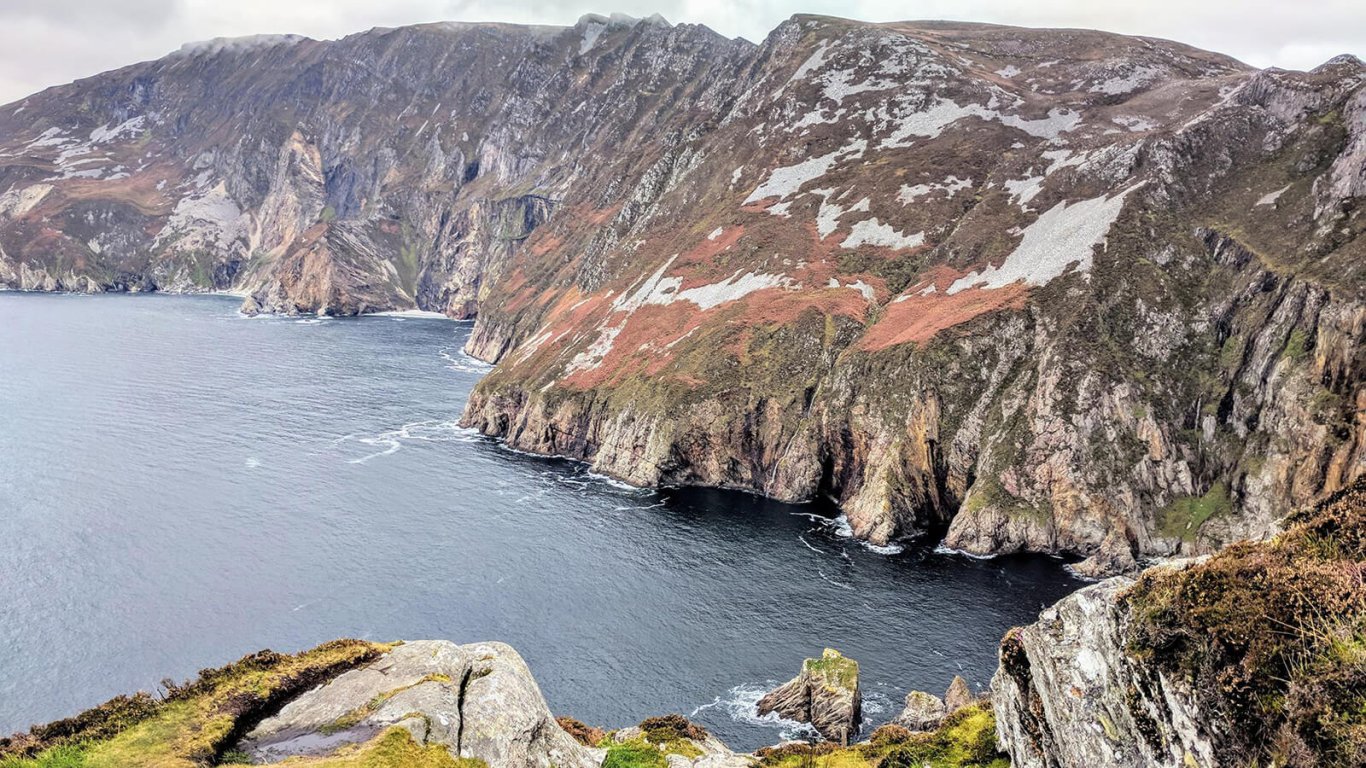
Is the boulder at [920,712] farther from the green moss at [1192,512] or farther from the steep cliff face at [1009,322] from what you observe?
the green moss at [1192,512]

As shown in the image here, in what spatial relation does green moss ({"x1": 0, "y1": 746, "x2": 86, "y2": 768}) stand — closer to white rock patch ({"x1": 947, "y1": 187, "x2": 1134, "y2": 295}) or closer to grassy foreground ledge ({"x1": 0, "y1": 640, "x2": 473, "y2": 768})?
grassy foreground ledge ({"x1": 0, "y1": 640, "x2": 473, "y2": 768})

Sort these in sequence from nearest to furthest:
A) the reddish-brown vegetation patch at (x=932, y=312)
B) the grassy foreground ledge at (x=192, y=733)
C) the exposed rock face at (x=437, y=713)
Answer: the grassy foreground ledge at (x=192, y=733) < the exposed rock face at (x=437, y=713) < the reddish-brown vegetation patch at (x=932, y=312)

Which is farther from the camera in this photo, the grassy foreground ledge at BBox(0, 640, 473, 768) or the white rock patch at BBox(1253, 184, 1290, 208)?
the white rock patch at BBox(1253, 184, 1290, 208)

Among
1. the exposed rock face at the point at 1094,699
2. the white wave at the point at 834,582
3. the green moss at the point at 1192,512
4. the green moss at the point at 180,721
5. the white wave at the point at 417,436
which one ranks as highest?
the exposed rock face at the point at 1094,699

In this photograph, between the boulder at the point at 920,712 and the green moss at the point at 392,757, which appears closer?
the green moss at the point at 392,757

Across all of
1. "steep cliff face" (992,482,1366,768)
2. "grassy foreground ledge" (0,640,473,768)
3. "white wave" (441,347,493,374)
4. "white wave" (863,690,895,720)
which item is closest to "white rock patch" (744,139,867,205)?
"white wave" (441,347,493,374)

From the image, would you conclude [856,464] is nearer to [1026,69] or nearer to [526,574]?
[526,574]

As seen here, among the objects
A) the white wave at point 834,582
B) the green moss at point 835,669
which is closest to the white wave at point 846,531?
the white wave at point 834,582
